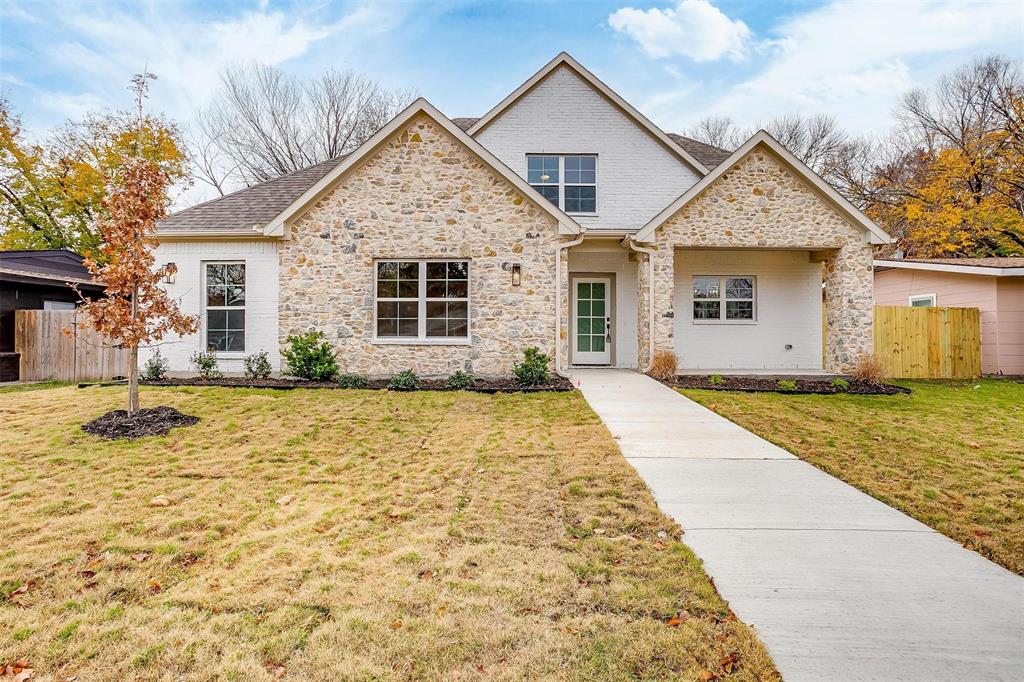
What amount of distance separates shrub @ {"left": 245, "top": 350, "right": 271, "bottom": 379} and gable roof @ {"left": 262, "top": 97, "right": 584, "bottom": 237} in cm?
277

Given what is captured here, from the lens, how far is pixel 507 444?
6445mm

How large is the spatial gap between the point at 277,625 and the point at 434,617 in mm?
827

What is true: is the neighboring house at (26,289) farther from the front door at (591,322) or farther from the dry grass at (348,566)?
the front door at (591,322)

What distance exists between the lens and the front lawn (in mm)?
4207

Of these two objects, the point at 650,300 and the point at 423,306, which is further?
the point at 650,300

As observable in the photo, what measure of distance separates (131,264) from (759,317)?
13567 mm

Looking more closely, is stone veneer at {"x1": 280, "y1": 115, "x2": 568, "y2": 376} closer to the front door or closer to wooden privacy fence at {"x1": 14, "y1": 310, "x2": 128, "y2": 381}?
the front door

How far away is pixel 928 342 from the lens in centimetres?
1356

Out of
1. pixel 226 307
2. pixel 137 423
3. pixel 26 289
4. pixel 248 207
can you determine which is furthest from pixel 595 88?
pixel 26 289

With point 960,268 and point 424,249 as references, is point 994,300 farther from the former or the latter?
point 424,249

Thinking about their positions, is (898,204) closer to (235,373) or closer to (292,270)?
(292,270)

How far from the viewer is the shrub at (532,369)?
34.2 feet

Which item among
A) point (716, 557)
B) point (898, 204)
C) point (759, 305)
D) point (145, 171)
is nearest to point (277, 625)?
point (716, 557)

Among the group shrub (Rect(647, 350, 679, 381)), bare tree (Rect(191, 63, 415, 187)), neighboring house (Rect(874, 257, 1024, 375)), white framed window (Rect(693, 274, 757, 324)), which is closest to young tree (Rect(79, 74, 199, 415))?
shrub (Rect(647, 350, 679, 381))
